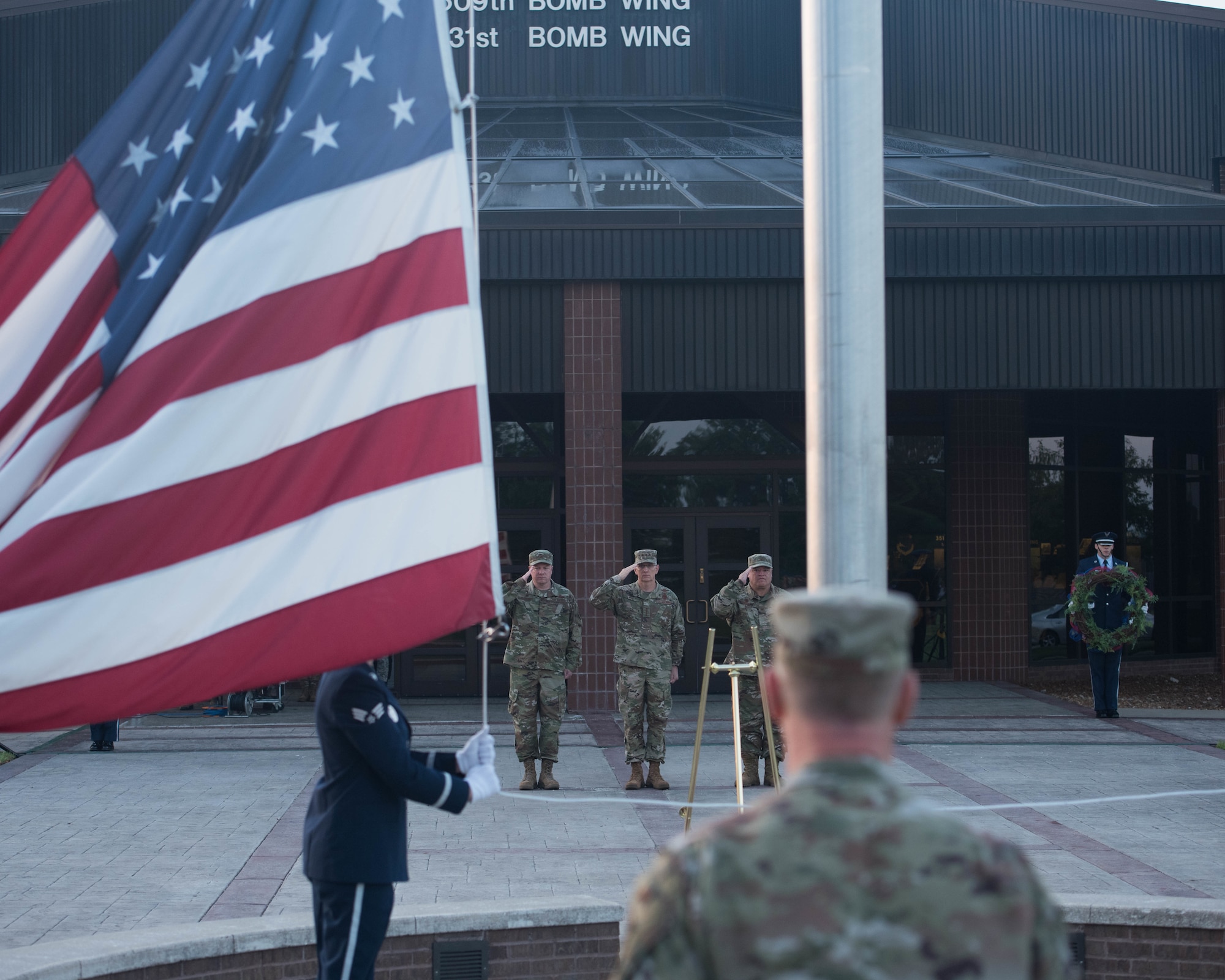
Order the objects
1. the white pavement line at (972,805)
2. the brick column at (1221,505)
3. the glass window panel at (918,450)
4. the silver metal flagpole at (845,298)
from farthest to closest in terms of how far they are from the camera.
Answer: the glass window panel at (918,450) < the brick column at (1221,505) < the white pavement line at (972,805) < the silver metal flagpole at (845,298)

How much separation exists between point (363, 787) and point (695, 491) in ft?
46.5

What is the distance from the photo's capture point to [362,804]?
4.45 m

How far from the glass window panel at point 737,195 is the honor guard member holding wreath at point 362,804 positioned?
12250 mm

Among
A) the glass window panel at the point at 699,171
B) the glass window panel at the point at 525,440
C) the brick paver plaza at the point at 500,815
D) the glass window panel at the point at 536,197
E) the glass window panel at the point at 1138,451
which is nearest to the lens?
the brick paver plaza at the point at 500,815

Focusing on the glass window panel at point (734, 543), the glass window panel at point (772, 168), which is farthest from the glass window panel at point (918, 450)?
the glass window panel at point (772, 168)

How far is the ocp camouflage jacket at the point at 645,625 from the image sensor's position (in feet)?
38.5

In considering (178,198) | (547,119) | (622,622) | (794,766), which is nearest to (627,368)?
(622,622)

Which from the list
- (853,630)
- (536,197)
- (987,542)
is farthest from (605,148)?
(853,630)

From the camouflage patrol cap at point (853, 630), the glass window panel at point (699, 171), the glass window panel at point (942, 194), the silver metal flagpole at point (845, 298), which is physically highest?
the glass window panel at point (699, 171)

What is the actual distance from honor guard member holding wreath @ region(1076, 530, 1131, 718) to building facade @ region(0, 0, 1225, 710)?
2.42m

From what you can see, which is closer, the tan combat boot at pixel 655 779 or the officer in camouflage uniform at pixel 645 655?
the tan combat boot at pixel 655 779

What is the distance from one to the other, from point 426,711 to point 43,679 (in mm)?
13149

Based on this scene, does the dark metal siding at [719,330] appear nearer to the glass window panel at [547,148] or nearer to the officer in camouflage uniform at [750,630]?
the glass window panel at [547,148]

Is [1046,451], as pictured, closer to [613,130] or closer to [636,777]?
[613,130]
